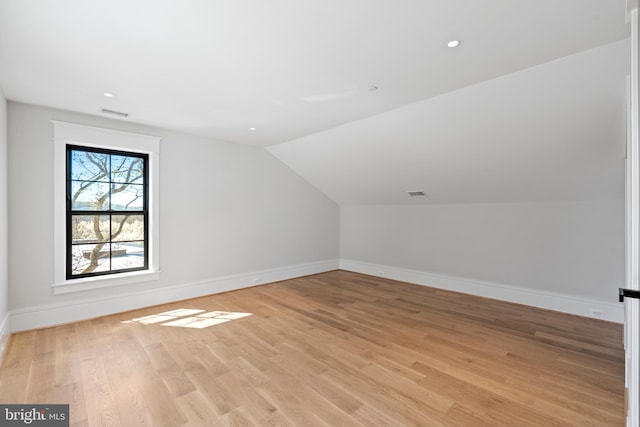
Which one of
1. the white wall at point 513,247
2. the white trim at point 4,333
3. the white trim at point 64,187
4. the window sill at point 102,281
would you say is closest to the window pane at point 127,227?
the white trim at point 64,187

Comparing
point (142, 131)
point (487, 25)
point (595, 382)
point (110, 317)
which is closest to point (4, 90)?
point (142, 131)

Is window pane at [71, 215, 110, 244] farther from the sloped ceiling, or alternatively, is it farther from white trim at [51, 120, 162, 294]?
the sloped ceiling

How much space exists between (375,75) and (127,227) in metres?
3.71

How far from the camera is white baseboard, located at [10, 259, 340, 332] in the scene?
3.35m

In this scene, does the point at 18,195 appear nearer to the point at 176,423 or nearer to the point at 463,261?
the point at 176,423

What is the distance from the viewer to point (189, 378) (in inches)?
95.0

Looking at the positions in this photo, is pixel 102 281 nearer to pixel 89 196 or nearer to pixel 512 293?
pixel 89 196

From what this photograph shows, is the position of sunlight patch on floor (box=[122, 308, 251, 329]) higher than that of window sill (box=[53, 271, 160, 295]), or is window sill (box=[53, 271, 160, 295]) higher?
window sill (box=[53, 271, 160, 295])

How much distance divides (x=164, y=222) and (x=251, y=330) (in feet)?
6.87

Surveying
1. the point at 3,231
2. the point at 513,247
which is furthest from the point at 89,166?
the point at 513,247

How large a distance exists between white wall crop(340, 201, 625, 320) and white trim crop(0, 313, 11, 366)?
5303 mm

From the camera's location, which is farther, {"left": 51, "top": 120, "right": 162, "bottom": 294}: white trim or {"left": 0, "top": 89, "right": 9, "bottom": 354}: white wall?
{"left": 51, "top": 120, "right": 162, "bottom": 294}: white trim

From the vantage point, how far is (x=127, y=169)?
4.09 meters

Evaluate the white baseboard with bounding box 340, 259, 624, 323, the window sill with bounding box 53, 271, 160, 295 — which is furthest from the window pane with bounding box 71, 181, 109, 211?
the white baseboard with bounding box 340, 259, 624, 323
